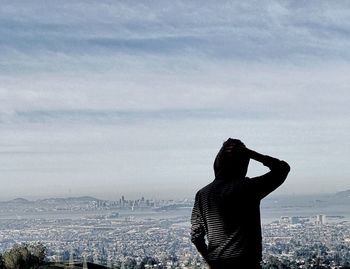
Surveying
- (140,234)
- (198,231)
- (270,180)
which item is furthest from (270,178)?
(140,234)

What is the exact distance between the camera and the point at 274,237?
462 cm

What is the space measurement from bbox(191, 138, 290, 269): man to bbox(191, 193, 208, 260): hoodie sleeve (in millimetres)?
24

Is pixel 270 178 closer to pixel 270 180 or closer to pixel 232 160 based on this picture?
pixel 270 180

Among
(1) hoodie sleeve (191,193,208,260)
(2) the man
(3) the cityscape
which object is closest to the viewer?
(2) the man

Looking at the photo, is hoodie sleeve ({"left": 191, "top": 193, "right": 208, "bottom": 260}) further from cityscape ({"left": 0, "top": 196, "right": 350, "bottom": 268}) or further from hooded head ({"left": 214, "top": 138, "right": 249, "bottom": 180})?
cityscape ({"left": 0, "top": 196, "right": 350, "bottom": 268})

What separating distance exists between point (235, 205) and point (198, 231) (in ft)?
0.75

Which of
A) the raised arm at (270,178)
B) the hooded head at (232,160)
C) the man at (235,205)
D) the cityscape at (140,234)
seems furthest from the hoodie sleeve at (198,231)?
the cityscape at (140,234)

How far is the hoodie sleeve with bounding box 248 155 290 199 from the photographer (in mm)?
2330

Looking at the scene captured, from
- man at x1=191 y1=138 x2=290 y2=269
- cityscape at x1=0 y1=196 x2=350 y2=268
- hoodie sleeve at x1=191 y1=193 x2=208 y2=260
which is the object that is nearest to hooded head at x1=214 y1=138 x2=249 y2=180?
man at x1=191 y1=138 x2=290 y2=269

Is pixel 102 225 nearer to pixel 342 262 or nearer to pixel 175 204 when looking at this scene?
pixel 175 204

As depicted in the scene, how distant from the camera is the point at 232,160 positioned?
7.84 ft

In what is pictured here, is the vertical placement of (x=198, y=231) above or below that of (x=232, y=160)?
below

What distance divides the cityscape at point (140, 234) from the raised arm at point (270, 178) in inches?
55.9

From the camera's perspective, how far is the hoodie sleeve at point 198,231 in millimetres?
2480
